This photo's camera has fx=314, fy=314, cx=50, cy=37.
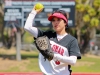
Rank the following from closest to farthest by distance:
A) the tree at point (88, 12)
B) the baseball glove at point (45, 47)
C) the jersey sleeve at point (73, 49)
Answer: the baseball glove at point (45, 47), the jersey sleeve at point (73, 49), the tree at point (88, 12)

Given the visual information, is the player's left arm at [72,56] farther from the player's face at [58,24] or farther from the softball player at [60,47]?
the player's face at [58,24]

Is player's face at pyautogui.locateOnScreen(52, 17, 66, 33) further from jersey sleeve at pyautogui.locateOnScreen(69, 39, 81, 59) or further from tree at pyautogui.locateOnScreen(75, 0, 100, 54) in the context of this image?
tree at pyautogui.locateOnScreen(75, 0, 100, 54)

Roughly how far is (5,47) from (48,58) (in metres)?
29.9

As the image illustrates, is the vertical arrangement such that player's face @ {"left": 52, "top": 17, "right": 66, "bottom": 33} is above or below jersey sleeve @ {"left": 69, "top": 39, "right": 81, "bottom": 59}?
above

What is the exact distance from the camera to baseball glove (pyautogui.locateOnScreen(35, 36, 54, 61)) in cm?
335

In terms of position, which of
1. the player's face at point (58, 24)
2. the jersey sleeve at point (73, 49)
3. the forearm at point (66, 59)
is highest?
the player's face at point (58, 24)

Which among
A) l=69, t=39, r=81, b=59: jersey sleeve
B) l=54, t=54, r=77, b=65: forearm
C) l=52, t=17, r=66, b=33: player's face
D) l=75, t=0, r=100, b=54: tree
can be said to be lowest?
l=75, t=0, r=100, b=54: tree

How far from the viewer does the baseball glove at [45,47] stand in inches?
132

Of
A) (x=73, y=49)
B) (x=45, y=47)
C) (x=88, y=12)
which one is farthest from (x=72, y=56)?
(x=88, y=12)

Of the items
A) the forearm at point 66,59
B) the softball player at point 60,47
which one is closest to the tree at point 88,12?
the softball player at point 60,47

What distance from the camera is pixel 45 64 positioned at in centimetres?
359

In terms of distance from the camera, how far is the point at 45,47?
133 inches

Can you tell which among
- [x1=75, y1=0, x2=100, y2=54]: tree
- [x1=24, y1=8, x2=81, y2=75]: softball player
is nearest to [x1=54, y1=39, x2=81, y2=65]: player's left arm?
[x1=24, y1=8, x2=81, y2=75]: softball player

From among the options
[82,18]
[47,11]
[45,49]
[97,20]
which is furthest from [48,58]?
[82,18]
